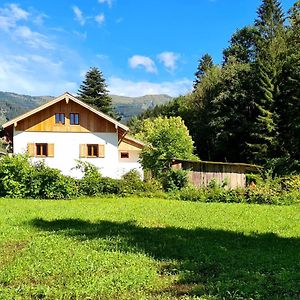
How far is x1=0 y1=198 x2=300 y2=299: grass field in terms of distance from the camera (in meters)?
6.05

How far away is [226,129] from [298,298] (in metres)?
37.5

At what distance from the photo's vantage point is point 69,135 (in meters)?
31.8

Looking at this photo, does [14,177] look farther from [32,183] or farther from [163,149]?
[163,149]

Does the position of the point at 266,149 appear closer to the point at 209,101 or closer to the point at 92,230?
the point at 209,101

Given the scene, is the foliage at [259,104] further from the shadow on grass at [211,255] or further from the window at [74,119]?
the shadow on grass at [211,255]

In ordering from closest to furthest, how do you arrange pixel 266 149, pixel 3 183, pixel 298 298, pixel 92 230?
pixel 298 298 → pixel 92 230 → pixel 3 183 → pixel 266 149

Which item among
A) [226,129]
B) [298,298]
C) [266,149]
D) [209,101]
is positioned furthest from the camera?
[209,101]

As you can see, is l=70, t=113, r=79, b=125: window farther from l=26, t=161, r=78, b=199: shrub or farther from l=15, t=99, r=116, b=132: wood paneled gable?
l=26, t=161, r=78, b=199: shrub

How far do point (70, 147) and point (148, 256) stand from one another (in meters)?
24.4

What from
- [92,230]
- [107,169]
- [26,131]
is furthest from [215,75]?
[92,230]

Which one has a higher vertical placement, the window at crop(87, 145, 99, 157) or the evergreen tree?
the evergreen tree

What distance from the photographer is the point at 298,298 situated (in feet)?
18.3

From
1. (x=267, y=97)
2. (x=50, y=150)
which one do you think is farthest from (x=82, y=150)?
(x=267, y=97)

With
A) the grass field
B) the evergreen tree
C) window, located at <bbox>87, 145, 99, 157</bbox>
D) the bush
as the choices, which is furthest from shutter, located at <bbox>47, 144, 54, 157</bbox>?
the evergreen tree
